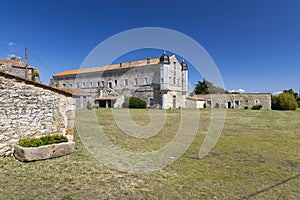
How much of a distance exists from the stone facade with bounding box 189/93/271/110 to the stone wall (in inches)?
1124

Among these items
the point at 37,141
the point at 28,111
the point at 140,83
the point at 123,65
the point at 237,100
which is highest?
the point at 123,65

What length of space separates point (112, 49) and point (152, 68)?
20.2 meters

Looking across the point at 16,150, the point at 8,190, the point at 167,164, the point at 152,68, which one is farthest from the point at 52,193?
the point at 152,68

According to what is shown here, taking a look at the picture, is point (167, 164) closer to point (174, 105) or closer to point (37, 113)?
point (37, 113)

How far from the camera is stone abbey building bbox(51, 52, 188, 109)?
27531mm

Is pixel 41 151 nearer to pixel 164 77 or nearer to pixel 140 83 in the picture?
pixel 164 77

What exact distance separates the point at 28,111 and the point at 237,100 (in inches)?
1342

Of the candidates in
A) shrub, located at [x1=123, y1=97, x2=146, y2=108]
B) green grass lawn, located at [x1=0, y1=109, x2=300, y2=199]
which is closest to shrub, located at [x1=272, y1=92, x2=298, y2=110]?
shrub, located at [x1=123, y1=97, x2=146, y2=108]

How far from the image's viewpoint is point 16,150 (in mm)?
4359

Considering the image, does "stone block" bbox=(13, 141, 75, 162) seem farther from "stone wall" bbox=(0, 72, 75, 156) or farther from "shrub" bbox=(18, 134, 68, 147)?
"stone wall" bbox=(0, 72, 75, 156)

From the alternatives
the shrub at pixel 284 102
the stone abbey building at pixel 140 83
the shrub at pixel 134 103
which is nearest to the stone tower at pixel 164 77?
the stone abbey building at pixel 140 83

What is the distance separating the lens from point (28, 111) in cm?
475

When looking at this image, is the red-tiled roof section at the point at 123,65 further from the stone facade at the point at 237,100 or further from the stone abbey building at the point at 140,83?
the stone facade at the point at 237,100

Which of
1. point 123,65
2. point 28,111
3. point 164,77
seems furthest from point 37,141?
point 123,65
